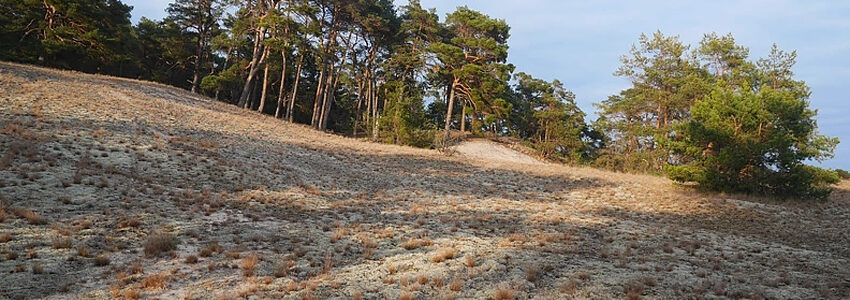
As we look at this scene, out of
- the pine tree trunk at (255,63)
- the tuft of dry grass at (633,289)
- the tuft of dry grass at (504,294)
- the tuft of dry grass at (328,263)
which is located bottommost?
the tuft of dry grass at (328,263)

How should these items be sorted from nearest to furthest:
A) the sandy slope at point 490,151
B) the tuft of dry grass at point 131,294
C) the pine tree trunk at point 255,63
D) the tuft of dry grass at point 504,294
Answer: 1. the tuft of dry grass at point 131,294
2. the tuft of dry grass at point 504,294
3. the pine tree trunk at point 255,63
4. the sandy slope at point 490,151

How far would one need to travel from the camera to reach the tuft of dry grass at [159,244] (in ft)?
23.9

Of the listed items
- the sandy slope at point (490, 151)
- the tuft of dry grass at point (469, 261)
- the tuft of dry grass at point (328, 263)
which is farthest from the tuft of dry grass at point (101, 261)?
the sandy slope at point (490, 151)

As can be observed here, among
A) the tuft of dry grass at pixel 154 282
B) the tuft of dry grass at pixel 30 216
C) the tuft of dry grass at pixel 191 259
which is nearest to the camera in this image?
the tuft of dry grass at pixel 154 282

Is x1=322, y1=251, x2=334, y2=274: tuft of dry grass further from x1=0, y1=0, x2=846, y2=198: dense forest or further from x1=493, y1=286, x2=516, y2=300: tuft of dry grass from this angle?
x1=0, y1=0, x2=846, y2=198: dense forest

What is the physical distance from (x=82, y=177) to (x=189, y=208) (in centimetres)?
292

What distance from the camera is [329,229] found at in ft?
33.9

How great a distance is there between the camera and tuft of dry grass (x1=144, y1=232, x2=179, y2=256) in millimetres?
7274

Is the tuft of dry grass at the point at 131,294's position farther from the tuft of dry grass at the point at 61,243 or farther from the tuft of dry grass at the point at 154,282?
the tuft of dry grass at the point at 61,243

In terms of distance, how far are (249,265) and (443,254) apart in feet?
12.0

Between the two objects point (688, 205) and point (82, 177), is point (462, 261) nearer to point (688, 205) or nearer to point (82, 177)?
point (82, 177)

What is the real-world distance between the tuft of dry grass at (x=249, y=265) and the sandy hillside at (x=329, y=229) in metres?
0.04

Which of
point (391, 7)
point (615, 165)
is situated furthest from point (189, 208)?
point (391, 7)

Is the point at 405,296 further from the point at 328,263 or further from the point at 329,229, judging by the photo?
the point at 329,229
